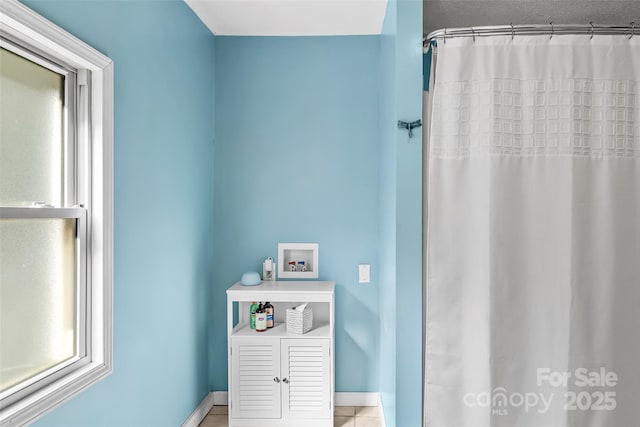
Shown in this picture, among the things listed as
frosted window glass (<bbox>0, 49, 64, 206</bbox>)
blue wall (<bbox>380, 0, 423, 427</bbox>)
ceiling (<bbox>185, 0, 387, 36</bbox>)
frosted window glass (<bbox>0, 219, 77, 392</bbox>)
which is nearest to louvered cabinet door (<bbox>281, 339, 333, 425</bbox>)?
blue wall (<bbox>380, 0, 423, 427</bbox>)

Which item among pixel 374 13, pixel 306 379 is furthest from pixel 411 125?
pixel 306 379

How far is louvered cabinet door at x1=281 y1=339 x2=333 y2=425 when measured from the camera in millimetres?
2564

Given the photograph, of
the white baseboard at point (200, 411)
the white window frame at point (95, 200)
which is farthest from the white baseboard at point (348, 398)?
the white window frame at point (95, 200)

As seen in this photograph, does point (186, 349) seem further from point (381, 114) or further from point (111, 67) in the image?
point (381, 114)

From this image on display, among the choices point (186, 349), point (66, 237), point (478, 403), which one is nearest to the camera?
point (66, 237)

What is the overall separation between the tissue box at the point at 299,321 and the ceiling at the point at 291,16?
70.1 inches

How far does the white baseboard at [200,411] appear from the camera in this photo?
255cm

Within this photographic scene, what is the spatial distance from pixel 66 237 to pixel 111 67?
671 millimetres

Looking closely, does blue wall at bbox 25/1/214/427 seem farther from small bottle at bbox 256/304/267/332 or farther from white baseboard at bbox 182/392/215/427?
small bottle at bbox 256/304/267/332

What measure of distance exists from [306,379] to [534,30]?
218cm

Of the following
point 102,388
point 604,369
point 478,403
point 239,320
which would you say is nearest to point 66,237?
point 102,388

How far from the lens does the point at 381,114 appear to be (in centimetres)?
279

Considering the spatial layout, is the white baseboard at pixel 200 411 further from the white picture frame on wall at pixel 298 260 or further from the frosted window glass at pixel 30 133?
the frosted window glass at pixel 30 133

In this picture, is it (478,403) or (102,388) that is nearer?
(102,388)
